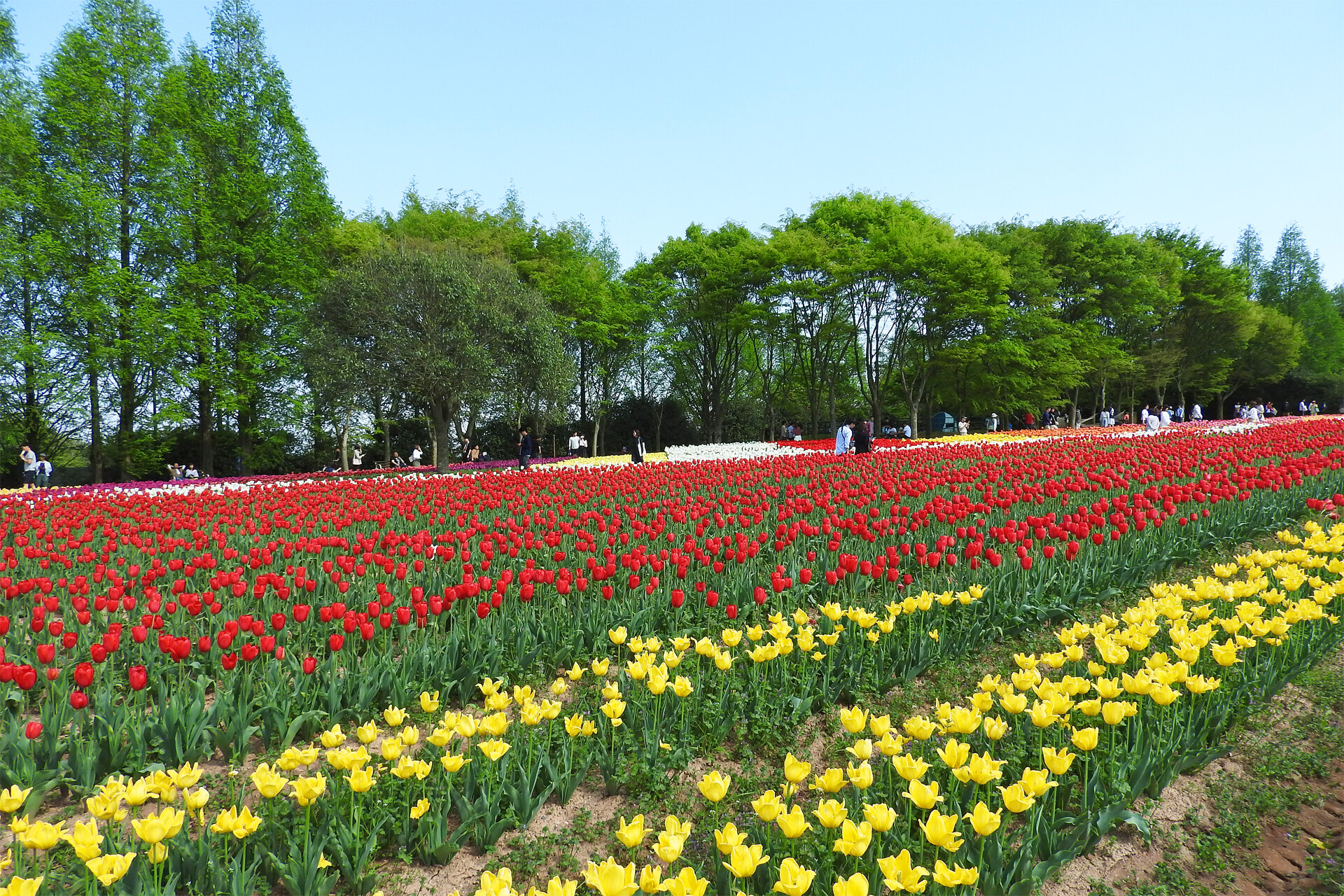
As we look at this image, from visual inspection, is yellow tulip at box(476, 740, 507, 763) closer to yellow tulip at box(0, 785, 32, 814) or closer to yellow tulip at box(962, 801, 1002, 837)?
yellow tulip at box(0, 785, 32, 814)

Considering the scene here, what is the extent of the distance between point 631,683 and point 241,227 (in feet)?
103

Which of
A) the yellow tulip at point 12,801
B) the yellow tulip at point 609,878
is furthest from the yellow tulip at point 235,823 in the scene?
the yellow tulip at point 609,878

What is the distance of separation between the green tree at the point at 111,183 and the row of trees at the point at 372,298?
0.29ft

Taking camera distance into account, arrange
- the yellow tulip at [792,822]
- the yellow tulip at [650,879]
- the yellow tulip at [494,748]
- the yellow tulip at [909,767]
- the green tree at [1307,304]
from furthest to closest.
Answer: the green tree at [1307,304] → the yellow tulip at [494,748] → the yellow tulip at [909,767] → the yellow tulip at [792,822] → the yellow tulip at [650,879]

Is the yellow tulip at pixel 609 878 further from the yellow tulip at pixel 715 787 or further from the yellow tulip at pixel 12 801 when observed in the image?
the yellow tulip at pixel 12 801

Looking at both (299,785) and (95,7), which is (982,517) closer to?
(299,785)

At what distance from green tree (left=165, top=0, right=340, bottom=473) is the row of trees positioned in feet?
0.34

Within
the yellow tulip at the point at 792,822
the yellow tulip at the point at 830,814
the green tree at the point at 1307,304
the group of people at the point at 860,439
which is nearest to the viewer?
the yellow tulip at the point at 792,822

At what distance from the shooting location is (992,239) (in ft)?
138

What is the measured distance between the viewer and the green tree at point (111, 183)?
2373 centimetres

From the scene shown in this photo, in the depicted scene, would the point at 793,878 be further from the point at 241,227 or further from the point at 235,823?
the point at 241,227

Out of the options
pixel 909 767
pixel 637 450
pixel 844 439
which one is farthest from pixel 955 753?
pixel 844 439

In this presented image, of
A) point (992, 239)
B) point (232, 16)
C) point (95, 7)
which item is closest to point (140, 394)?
point (95, 7)

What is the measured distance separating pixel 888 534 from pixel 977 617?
2261mm
